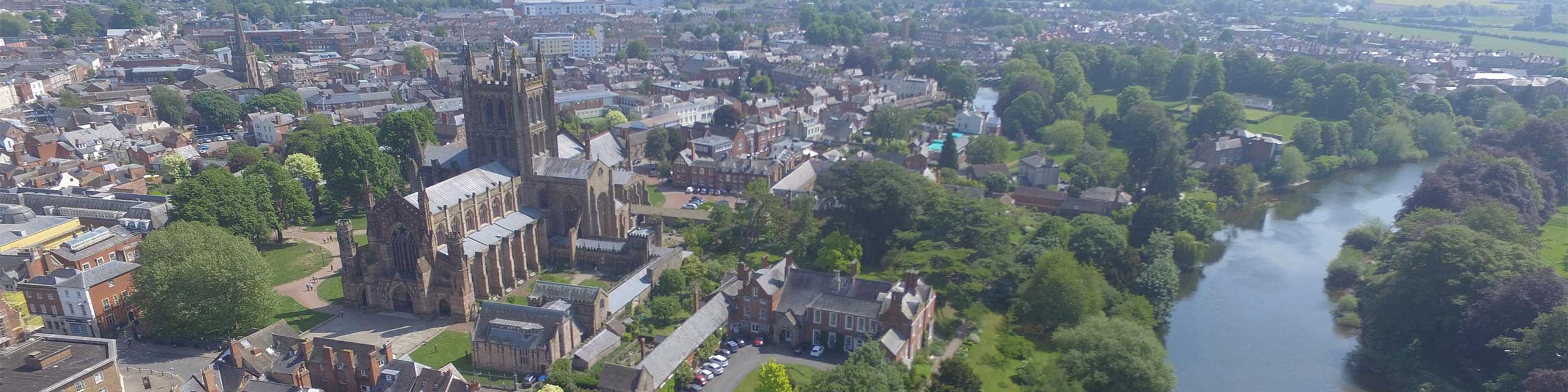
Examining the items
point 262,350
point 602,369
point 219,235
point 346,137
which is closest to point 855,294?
point 602,369

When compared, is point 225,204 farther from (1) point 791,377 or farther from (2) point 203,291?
(1) point 791,377

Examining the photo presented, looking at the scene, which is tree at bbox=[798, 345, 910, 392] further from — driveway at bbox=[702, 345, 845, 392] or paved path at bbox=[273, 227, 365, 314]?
paved path at bbox=[273, 227, 365, 314]

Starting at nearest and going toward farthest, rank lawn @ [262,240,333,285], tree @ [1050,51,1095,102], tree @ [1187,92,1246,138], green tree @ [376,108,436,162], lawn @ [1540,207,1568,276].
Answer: lawn @ [262,240,333,285], lawn @ [1540,207,1568,276], green tree @ [376,108,436,162], tree @ [1187,92,1246,138], tree @ [1050,51,1095,102]

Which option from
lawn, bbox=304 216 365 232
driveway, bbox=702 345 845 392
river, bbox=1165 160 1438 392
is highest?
driveway, bbox=702 345 845 392

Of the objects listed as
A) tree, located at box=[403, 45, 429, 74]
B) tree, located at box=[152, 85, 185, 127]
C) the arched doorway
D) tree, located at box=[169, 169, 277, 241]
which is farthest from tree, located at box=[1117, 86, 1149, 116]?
tree, located at box=[152, 85, 185, 127]

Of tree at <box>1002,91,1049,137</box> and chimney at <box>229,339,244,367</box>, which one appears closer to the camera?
chimney at <box>229,339,244,367</box>

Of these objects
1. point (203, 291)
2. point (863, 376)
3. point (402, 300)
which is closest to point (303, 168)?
point (402, 300)

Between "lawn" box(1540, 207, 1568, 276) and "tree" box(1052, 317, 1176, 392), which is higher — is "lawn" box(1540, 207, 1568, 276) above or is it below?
below

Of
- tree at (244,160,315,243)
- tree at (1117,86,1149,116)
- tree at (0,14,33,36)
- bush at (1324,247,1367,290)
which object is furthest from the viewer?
tree at (0,14,33,36)
